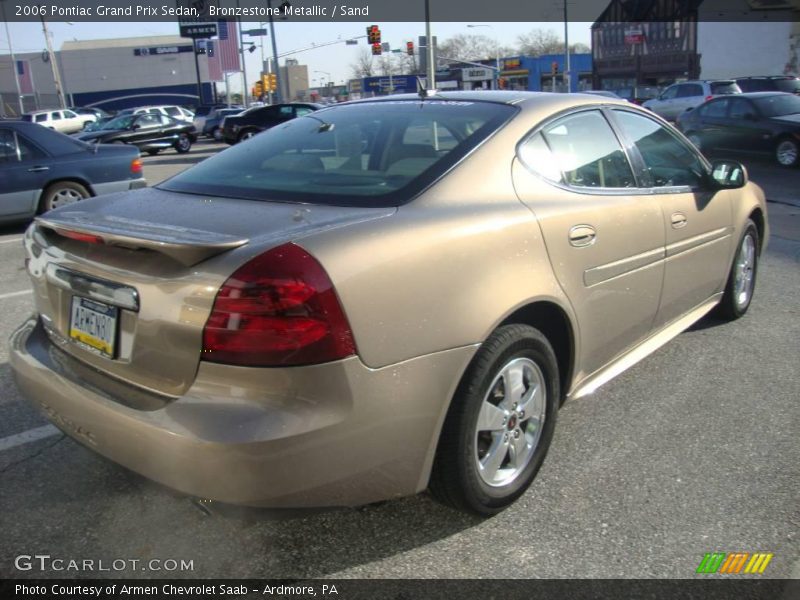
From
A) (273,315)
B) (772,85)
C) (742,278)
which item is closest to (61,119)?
(772,85)

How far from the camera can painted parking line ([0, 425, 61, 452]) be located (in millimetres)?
3238

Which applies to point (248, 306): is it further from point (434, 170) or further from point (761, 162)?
point (761, 162)

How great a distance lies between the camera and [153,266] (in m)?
2.13

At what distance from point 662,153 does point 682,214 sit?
15.9 inches

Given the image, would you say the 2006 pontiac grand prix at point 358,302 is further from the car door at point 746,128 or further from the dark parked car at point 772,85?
the dark parked car at point 772,85

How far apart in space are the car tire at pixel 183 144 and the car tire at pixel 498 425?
26.3 meters

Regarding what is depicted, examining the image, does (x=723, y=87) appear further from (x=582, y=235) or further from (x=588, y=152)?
(x=582, y=235)

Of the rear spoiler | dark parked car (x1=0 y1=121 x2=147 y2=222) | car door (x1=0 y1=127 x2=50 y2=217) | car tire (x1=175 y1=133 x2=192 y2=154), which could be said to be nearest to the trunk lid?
the rear spoiler

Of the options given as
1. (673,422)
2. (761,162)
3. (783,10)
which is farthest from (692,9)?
(673,422)

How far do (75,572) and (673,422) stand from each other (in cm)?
267

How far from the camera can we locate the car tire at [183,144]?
26.8m

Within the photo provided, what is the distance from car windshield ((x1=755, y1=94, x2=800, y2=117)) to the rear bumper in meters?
14.7

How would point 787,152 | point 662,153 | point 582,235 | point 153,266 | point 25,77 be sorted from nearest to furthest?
point 153,266
point 582,235
point 662,153
point 787,152
point 25,77

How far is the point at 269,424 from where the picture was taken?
197cm
